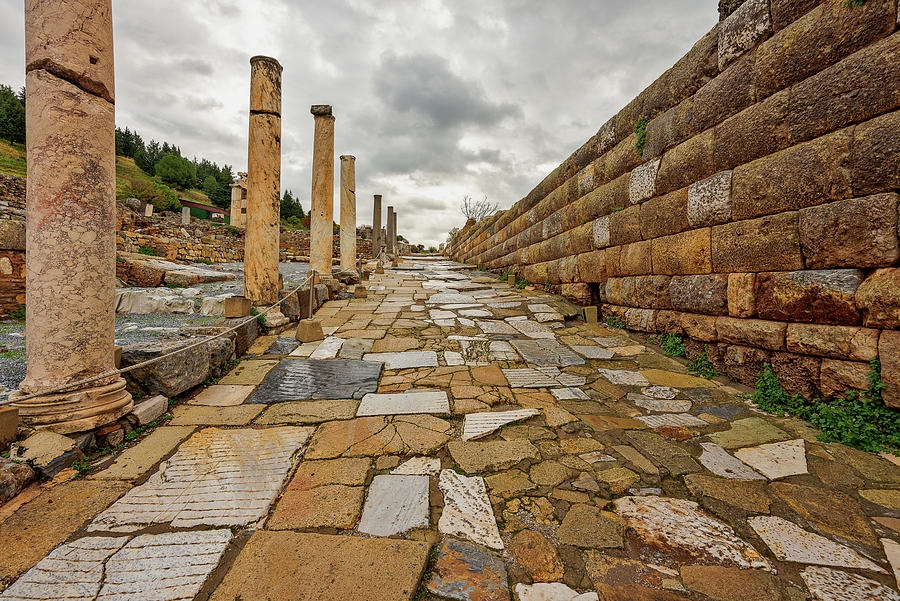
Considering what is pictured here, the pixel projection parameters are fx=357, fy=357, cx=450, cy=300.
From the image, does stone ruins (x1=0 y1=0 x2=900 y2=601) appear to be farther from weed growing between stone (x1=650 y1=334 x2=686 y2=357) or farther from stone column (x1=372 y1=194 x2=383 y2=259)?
stone column (x1=372 y1=194 x2=383 y2=259)

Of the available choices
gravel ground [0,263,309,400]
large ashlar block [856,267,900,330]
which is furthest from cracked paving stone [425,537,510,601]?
gravel ground [0,263,309,400]

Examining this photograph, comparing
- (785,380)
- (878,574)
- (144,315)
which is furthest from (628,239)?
(144,315)

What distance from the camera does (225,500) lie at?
1.88 m

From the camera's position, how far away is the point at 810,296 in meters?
2.67

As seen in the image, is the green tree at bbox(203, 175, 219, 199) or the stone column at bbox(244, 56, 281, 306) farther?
the green tree at bbox(203, 175, 219, 199)

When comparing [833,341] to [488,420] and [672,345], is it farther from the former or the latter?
[488,420]

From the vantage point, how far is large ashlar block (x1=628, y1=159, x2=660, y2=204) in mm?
4453

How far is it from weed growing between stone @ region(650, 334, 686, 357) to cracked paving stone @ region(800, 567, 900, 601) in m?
2.79

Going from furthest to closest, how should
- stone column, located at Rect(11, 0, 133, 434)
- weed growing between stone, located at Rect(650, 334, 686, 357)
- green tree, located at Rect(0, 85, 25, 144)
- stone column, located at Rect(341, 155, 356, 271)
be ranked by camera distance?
1. green tree, located at Rect(0, 85, 25, 144)
2. stone column, located at Rect(341, 155, 356, 271)
3. weed growing between stone, located at Rect(650, 334, 686, 357)
4. stone column, located at Rect(11, 0, 133, 434)

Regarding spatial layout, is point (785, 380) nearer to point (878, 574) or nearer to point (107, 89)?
point (878, 574)

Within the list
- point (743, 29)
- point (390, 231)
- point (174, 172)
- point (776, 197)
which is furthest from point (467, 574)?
point (174, 172)

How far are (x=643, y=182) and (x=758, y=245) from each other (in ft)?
6.18

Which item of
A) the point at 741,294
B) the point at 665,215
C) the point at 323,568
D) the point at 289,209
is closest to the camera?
the point at 323,568

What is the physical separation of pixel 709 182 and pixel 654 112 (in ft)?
5.05
